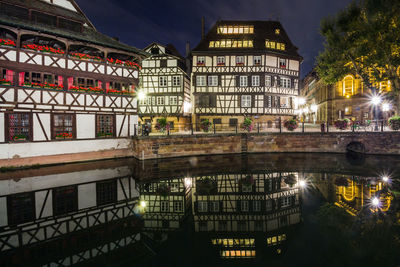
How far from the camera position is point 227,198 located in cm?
834

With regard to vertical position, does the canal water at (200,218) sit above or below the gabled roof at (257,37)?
below

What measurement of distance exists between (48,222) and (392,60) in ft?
90.8

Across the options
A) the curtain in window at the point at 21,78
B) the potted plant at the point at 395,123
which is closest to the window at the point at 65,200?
the curtain in window at the point at 21,78

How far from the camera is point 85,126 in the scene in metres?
15.5

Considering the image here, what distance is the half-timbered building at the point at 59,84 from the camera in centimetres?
1269

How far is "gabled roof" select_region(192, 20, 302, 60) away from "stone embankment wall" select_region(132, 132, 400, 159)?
13.3m

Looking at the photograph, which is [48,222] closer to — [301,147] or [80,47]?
[80,47]

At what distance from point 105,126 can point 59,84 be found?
4.29 m

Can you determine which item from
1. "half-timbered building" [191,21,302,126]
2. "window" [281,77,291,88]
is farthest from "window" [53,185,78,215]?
"window" [281,77,291,88]

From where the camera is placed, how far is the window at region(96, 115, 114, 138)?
A: 1602cm

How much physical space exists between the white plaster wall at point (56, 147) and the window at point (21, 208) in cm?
598

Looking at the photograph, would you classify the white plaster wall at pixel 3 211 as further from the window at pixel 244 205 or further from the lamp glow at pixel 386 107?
the lamp glow at pixel 386 107

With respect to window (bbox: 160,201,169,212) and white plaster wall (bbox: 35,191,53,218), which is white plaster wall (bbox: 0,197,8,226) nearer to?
white plaster wall (bbox: 35,191,53,218)

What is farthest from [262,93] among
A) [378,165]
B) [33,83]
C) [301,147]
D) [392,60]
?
[33,83]
